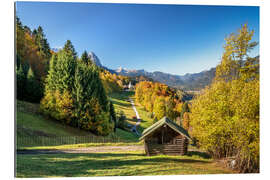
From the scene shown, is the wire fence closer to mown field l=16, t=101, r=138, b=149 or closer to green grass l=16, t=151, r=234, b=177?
mown field l=16, t=101, r=138, b=149

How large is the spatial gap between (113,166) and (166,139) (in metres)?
1.88

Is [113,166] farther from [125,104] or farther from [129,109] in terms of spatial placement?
[125,104]

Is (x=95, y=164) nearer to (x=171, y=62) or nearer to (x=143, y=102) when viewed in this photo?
(x=143, y=102)

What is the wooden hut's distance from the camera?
481cm

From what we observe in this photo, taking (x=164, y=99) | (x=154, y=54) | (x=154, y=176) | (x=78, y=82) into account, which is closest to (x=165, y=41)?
(x=154, y=54)

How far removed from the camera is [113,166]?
433cm

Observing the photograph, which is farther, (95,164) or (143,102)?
(143,102)

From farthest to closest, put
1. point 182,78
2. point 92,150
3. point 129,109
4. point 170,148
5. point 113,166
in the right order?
1. point 129,109
2. point 92,150
3. point 182,78
4. point 170,148
5. point 113,166

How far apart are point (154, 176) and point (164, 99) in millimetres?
2656

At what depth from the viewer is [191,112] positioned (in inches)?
214

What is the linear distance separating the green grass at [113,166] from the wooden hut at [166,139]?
198 mm

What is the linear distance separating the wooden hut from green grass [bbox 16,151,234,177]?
0.20 metres

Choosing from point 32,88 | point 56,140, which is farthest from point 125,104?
point 32,88

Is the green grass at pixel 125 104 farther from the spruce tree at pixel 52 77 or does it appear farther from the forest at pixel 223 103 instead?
the spruce tree at pixel 52 77
